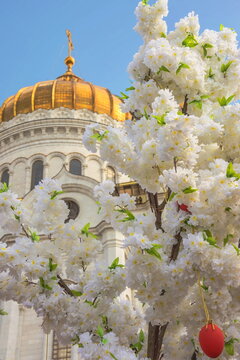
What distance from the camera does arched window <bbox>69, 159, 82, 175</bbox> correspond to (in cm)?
2333

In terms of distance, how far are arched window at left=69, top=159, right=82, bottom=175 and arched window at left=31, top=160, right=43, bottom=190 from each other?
63.0 inches

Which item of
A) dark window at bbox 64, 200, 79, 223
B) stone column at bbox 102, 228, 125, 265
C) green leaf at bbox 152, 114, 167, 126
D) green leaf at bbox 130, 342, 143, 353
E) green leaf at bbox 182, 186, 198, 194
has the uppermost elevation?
dark window at bbox 64, 200, 79, 223

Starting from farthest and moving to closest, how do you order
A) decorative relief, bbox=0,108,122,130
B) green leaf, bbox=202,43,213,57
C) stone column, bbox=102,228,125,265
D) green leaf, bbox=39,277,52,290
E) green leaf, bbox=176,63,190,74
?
decorative relief, bbox=0,108,122,130 < stone column, bbox=102,228,125,265 < green leaf, bbox=202,43,213,57 < green leaf, bbox=176,63,190,74 < green leaf, bbox=39,277,52,290

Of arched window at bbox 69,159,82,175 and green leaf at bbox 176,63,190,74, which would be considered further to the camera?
arched window at bbox 69,159,82,175

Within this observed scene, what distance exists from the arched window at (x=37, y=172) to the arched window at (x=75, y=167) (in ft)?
5.25

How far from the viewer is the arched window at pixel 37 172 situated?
23250 millimetres

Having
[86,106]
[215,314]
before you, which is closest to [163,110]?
[215,314]

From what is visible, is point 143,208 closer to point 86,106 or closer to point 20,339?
point 20,339

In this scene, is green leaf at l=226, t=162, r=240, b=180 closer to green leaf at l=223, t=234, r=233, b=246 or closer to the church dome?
green leaf at l=223, t=234, r=233, b=246

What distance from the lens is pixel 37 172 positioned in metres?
23.5

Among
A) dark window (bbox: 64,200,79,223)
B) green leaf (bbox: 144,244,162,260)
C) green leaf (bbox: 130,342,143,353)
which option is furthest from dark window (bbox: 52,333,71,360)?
green leaf (bbox: 144,244,162,260)

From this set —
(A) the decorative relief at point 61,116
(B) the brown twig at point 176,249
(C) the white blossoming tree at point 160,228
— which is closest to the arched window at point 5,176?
(A) the decorative relief at point 61,116

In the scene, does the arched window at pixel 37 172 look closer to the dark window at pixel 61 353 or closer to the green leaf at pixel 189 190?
the dark window at pixel 61 353

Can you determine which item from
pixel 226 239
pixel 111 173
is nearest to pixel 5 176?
pixel 111 173
